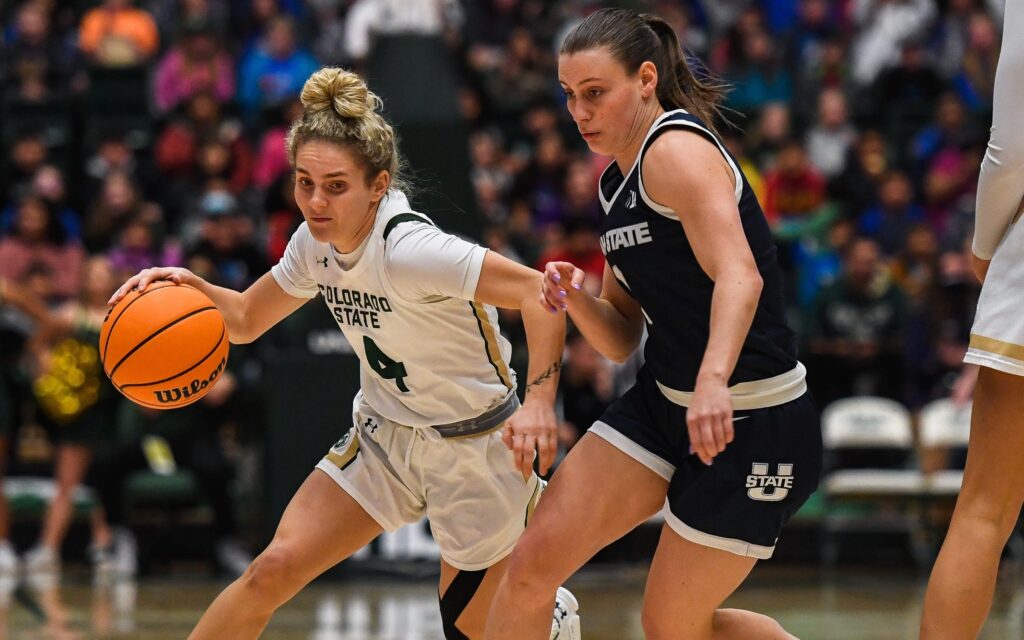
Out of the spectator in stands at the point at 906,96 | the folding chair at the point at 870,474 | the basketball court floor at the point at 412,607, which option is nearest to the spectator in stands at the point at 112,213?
the basketball court floor at the point at 412,607

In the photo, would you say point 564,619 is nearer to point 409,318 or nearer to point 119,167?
point 409,318

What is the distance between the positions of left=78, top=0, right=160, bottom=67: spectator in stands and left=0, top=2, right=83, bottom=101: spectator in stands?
0.22 m

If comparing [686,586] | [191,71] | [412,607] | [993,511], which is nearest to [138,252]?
[191,71]

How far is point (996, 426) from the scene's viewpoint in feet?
11.9

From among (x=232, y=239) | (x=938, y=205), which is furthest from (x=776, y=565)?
(x=232, y=239)

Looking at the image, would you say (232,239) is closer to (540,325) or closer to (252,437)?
(252,437)

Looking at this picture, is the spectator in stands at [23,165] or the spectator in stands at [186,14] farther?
the spectator in stands at [186,14]

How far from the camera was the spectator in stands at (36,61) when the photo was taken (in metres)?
12.6

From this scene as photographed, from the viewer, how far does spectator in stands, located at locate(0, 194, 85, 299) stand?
34.1 feet

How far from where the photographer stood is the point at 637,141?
3.88 m

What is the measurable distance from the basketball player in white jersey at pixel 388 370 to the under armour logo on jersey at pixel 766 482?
2.61 feet

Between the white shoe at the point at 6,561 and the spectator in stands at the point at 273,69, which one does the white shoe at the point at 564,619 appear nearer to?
the white shoe at the point at 6,561

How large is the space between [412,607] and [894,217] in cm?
534

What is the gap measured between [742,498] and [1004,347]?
0.74m
